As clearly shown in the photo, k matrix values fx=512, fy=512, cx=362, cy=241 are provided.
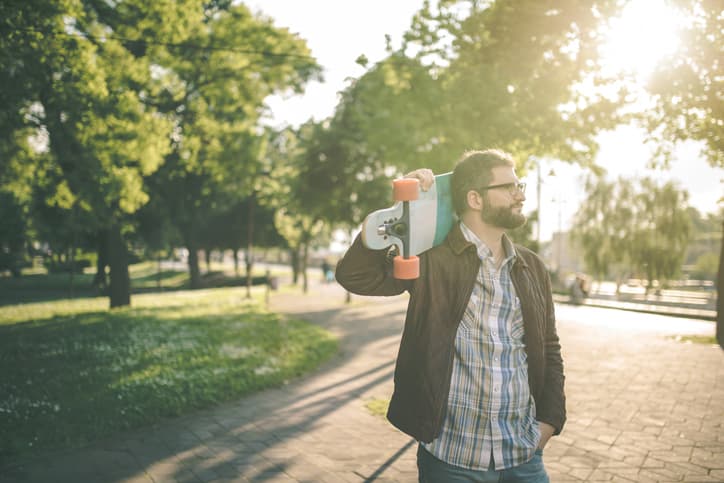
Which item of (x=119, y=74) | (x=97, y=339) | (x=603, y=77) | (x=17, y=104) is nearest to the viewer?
(x=603, y=77)

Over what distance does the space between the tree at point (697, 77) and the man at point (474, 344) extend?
19.1ft

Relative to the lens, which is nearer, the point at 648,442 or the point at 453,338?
the point at 453,338

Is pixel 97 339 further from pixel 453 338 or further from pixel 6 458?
pixel 453 338

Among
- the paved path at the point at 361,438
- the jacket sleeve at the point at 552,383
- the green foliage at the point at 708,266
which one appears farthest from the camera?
the green foliage at the point at 708,266

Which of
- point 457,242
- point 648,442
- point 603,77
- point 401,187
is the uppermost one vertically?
point 603,77

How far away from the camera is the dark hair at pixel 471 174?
7.67ft

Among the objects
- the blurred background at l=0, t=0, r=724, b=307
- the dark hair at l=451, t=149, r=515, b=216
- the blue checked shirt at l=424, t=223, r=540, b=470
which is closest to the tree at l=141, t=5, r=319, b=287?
the blurred background at l=0, t=0, r=724, b=307

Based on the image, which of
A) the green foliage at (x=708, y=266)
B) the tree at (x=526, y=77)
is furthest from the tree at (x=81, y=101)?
the green foliage at (x=708, y=266)

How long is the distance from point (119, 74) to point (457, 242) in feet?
39.0

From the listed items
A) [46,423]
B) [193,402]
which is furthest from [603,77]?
[46,423]

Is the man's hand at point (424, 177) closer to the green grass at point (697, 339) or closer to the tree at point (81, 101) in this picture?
the tree at point (81, 101)

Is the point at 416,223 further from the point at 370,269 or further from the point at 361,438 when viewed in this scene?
the point at 361,438

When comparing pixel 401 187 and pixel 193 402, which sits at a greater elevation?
pixel 401 187

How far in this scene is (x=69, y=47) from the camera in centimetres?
1021
